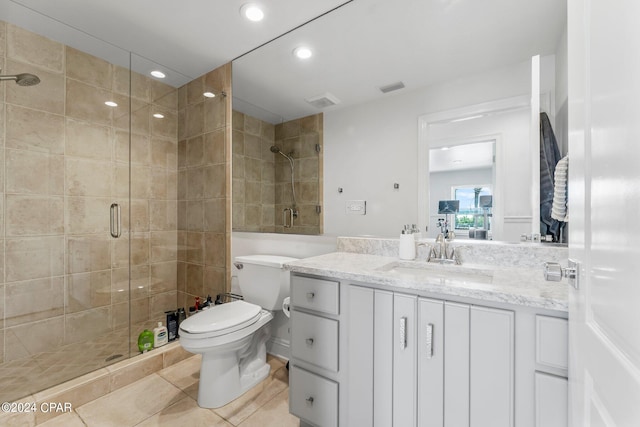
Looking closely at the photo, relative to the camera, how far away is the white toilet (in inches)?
57.8

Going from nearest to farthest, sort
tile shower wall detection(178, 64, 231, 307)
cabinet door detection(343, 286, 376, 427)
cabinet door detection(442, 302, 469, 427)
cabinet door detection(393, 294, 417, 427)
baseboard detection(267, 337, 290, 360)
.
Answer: cabinet door detection(442, 302, 469, 427), cabinet door detection(393, 294, 417, 427), cabinet door detection(343, 286, 376, 427), baseboard detection(267, 337, 290, 360), tile shower wall detection(178, 64, 231, 307)

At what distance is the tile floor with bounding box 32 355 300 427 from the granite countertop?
0.87m

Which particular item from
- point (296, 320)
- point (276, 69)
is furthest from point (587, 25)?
point (276, 69)

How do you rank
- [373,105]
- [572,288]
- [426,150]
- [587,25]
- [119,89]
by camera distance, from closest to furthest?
[587,25] → [572,288] → [426,150] → [373,105] → [119,89]

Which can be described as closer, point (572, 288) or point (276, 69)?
point (572, 288)

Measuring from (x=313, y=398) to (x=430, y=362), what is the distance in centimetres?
61

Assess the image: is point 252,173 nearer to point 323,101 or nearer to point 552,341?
point 323,101

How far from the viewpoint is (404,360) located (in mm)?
1027

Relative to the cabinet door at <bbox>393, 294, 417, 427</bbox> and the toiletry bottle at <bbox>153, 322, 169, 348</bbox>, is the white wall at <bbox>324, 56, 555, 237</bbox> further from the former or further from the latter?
the toiletry bottle at <bbox>153, 322, 169, 348</bbox>

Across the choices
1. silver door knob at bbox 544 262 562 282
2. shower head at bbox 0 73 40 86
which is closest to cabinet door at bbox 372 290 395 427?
silver door knob at bbox 544 262 562 282

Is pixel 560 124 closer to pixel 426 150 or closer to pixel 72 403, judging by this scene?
pixel 426 150

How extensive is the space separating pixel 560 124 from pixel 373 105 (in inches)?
35.7

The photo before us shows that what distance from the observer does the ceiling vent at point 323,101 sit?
1832mm

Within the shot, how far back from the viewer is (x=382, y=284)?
108 cm
